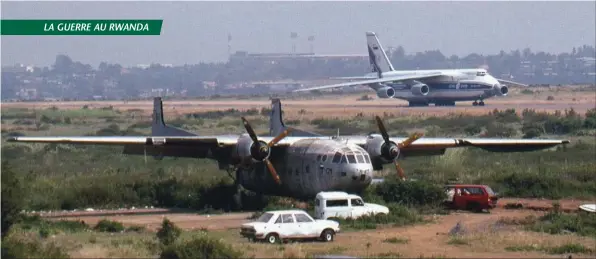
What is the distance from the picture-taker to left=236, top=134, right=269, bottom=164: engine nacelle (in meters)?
44.3

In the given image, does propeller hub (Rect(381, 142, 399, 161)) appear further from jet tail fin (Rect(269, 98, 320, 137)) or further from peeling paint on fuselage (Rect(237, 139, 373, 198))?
jet tail fin (Rect(269, 98, 320, 137))

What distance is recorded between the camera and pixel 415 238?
3591cm

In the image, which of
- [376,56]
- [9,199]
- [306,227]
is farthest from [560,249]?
Answer: [376,56]

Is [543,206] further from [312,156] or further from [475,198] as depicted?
[312,156]

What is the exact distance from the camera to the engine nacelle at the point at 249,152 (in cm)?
4431

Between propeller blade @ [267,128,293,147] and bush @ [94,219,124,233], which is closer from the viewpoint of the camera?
bush @ [94,219,124,233]

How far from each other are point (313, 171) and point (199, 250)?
15.0m

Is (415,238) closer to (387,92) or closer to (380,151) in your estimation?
(380,151)

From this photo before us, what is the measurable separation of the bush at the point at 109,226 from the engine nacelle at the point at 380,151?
11.8 metres

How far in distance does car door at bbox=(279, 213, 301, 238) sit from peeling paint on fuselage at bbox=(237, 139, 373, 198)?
26.4ft

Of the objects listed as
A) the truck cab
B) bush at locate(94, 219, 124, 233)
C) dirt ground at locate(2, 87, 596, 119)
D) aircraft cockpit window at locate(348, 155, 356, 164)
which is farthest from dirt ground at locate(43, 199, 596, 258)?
dirt ground at locate(2, 87, 596, 119)

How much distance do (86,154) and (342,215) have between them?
37.4 meters

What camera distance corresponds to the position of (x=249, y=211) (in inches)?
1809

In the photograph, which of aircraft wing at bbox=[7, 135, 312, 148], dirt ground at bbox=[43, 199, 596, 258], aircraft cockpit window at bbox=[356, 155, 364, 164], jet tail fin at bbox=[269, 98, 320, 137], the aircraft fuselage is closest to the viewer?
dirt ground at bbox=[43, 199, 596, 258]
